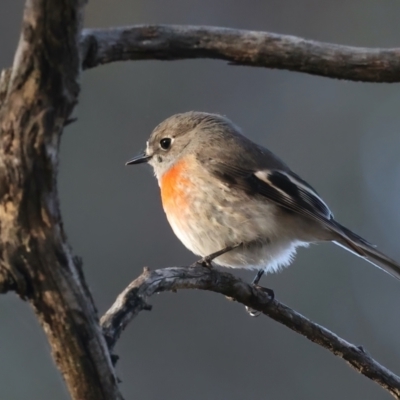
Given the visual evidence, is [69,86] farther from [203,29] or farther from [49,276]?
[203,29]

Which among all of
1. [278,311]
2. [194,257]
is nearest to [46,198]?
[278,311]

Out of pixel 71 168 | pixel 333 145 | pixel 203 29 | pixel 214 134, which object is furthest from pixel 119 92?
pixel 203 29

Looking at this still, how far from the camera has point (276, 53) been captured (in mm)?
2502

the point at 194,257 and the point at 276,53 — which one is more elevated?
the point at 194,257

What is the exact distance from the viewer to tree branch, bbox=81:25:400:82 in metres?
2.42

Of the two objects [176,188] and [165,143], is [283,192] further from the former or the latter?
[165,143]

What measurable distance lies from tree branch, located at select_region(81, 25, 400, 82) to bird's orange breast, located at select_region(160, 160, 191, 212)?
111 cm

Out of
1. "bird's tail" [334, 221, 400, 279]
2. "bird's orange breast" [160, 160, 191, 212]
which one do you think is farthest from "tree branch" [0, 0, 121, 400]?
"bird's tail" [334, 221, 400, 279]

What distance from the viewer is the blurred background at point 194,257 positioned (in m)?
5.82

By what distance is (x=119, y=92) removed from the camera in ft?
24.7

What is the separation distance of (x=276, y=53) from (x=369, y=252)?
1.29 m

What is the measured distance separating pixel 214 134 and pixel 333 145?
14.6 ft

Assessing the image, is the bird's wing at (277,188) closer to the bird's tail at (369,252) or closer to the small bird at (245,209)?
the small bird at (245,209)

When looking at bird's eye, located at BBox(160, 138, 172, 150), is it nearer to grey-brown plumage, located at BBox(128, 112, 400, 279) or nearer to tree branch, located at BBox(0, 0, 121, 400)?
grey-brown plumage, located at BBox(128, 112, 400, 279)
